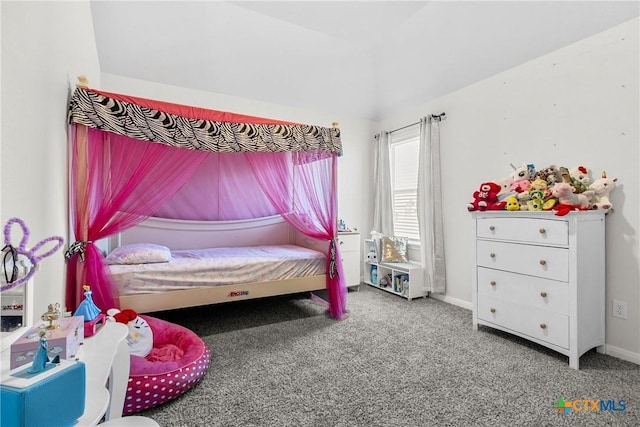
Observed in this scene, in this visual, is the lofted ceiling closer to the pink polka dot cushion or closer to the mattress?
the mattress

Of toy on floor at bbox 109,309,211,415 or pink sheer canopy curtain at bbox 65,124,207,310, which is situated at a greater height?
pink sheer canopy curtain at bbox 65,124,207,310

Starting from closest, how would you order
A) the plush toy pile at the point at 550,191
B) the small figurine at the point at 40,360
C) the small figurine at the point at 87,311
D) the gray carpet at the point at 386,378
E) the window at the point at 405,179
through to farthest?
1. the small figurine at the point at 40,360
2. the small figurine at the point at 87,311
3. the gray carpet at the point at 386,378
4. the plush toy pile at the point at 550,191
5. the window at the point at 405,179

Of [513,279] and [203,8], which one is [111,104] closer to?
[203,8]

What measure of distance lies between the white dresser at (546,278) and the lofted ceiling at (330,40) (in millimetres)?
1546

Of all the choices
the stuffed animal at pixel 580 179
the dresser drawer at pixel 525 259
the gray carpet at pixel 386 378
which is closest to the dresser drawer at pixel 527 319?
the gray carpet at pixel 386 378

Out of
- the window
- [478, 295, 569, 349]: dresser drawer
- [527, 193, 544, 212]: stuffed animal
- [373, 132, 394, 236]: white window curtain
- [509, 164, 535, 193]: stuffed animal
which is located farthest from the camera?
[373, 132, 394, 236]: white window curtain

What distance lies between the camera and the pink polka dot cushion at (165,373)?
171 cm

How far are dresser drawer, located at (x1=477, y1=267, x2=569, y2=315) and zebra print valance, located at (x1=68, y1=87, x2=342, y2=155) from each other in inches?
70.2

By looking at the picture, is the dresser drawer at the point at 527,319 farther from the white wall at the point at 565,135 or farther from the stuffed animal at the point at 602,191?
the stuffed animal at the point at 602,191

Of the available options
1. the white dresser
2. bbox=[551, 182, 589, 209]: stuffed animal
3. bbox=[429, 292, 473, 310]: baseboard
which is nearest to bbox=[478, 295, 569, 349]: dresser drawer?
the white dresser

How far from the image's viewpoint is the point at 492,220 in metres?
2.79

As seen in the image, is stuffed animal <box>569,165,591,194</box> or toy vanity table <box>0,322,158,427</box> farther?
stuffed animal <box>569,165,591,194</box>

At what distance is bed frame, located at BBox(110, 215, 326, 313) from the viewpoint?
8.47 ft

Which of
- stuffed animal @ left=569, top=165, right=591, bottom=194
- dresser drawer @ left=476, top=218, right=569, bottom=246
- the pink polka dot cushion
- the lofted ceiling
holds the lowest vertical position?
the pink polka dot cushion
